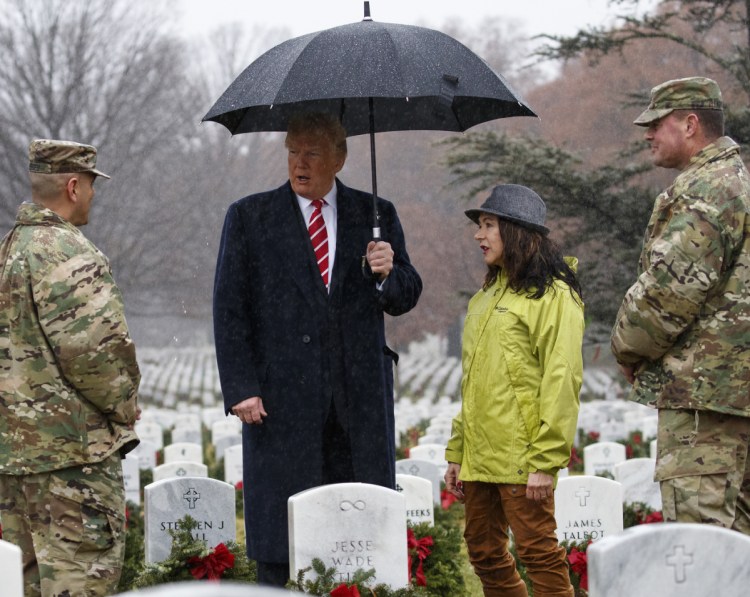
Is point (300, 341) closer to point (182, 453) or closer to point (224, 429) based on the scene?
point (182, 453)

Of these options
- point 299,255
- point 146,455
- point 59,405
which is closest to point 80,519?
point 59,405

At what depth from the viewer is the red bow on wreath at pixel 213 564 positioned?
538cm

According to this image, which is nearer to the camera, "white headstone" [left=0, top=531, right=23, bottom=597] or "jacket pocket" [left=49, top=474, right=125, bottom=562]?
"white headstone" [left=0, top=531, right=23, bottom=597]

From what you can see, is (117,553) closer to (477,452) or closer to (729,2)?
(477,452)

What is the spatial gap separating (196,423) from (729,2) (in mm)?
9357

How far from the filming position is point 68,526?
4.38 metres

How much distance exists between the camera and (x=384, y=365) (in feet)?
15.8

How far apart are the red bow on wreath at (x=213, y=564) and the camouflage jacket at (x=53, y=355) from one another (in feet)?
3.63

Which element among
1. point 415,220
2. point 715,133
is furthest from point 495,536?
point 415,220

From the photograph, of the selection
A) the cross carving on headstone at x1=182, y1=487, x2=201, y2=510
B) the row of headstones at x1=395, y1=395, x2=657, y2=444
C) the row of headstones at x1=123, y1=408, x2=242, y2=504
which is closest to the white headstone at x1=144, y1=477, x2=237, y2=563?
the cross carving on headstone at x1=182, y1=487, x2=201, y2=510

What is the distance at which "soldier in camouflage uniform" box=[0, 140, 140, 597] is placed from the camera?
4402 millimetres

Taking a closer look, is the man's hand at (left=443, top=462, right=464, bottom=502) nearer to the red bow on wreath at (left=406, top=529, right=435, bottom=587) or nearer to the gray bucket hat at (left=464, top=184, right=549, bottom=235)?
the gray bucket hat at (left=464, top=184, right=549, bottom=235)

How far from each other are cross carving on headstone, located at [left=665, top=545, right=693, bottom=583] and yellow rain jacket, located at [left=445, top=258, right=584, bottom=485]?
1.25m

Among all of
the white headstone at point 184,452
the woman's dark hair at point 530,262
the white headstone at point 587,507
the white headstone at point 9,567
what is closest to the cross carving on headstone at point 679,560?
the woman's dark hair at point 530,262
